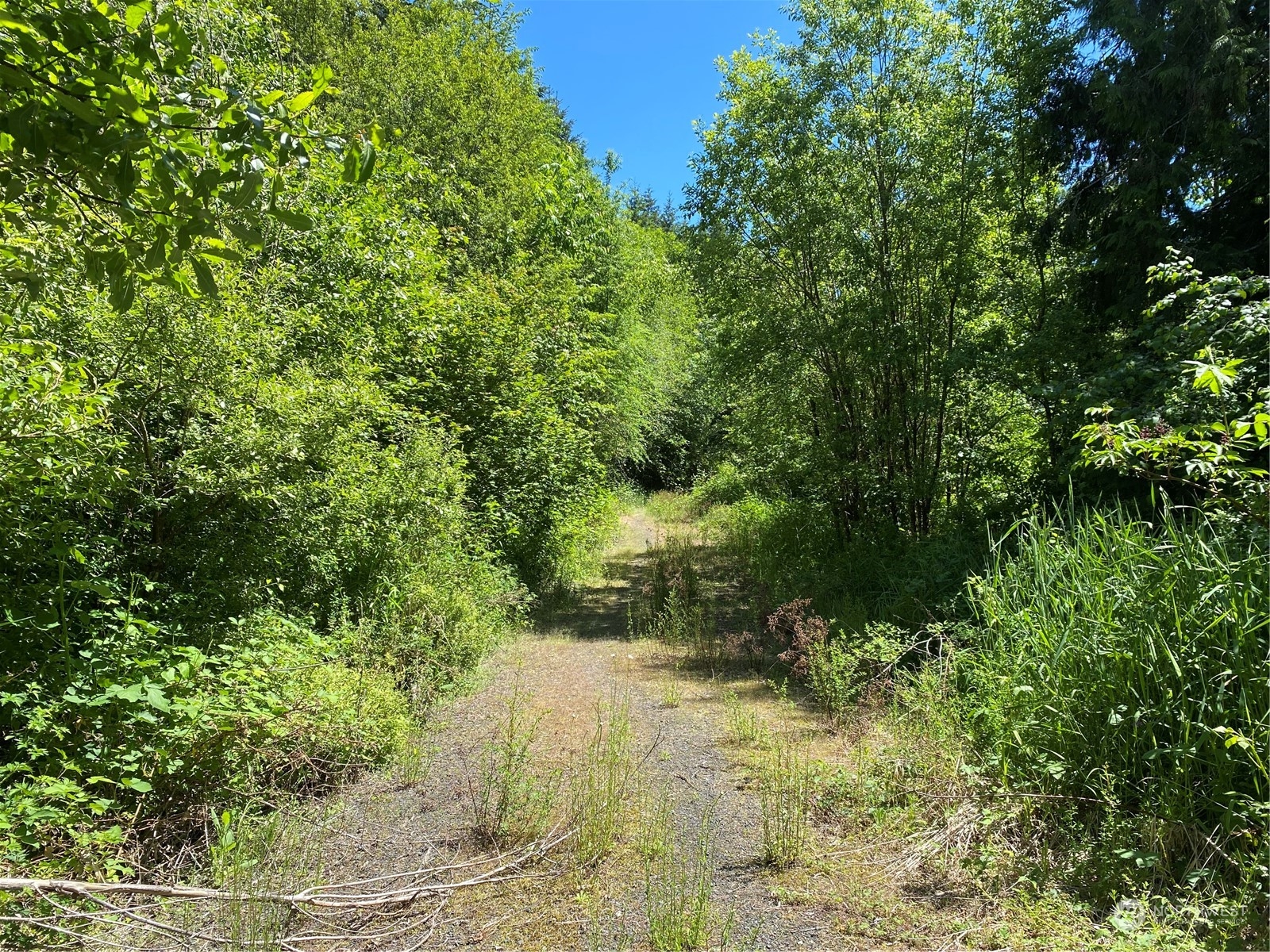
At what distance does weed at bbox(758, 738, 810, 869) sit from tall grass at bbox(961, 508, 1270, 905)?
3.50 ft

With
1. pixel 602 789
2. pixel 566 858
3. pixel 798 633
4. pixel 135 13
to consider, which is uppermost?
pixel 135 13

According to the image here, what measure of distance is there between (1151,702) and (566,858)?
294 cm

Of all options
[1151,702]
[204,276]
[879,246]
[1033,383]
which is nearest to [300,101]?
[204,276]

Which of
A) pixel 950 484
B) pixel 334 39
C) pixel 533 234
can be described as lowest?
pixel 950 484

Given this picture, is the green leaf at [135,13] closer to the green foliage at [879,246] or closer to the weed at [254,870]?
the weed at [254,870]

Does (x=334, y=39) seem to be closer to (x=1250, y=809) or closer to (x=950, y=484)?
(x=950, y=484)

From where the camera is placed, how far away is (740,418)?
13.6m

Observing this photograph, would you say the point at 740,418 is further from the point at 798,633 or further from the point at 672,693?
the point at 672,693

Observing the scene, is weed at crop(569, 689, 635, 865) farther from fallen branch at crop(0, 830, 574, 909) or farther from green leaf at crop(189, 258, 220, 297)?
green leaf at crop(189, 258, 220, 297)

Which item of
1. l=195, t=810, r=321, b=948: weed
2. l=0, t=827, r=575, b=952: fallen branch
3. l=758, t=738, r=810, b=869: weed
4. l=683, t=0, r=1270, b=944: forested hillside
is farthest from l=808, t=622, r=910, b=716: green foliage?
l=195, t=810, r=321, b=948: weed

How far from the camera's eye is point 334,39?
13.9m

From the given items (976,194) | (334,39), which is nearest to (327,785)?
(976,194)

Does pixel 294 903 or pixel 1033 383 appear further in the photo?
pixel 1033 383

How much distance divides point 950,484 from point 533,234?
9.28m
